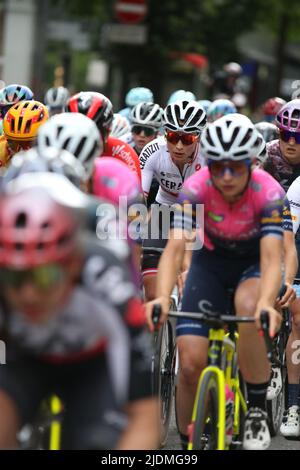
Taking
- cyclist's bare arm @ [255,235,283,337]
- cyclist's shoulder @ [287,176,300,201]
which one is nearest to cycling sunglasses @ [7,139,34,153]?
cyclist's shoulder @ [287,176,300,201]

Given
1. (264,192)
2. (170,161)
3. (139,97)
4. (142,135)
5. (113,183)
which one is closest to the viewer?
(113,183)

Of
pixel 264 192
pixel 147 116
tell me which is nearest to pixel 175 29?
pixel 147 116

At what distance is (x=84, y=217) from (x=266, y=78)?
47563 mm

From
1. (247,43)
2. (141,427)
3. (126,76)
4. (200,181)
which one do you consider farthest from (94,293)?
Result: (247,43)

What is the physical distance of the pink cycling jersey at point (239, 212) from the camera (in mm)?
7352

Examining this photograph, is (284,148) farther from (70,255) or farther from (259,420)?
(70,255)

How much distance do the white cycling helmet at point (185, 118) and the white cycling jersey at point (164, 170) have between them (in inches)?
8.3

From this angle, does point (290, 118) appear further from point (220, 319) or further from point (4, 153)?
point (220, 319)

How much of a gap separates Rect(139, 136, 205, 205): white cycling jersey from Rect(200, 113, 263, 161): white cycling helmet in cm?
284

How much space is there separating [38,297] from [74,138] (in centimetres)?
234

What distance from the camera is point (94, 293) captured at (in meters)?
4.79

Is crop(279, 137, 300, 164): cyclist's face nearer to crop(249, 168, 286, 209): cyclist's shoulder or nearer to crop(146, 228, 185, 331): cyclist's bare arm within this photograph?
crop(249, 168, 286, 209): cyclist's shoulder

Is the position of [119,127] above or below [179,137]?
below

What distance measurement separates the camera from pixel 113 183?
7.00 meters
